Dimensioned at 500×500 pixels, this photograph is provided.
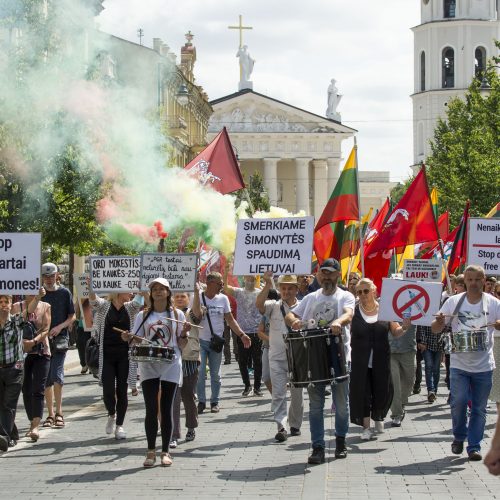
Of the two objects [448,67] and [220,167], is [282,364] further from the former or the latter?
[448,67]

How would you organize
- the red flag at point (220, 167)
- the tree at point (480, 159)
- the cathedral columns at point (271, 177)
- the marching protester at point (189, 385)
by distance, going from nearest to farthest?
the marching protester at point (189, 385)
the red flag at point (220, 167)
the tree at point (480, 159)
the cathedral columns at point (271, 177)

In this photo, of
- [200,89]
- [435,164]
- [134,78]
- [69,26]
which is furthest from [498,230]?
[200,89]

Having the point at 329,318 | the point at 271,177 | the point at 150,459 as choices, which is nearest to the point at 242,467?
the point at 150,459

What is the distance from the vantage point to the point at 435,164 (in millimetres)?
56375

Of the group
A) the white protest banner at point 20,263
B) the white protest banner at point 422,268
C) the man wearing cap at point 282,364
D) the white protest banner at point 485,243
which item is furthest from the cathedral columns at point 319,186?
the white protest banner at point 20,263

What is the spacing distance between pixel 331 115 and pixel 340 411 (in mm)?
116299

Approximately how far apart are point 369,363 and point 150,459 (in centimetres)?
277

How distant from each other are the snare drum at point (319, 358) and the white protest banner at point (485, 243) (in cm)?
326

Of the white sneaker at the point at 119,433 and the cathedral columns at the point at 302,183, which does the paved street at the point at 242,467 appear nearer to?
the white sneaker at the point at 119,433

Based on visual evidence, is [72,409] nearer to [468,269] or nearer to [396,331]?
[396,331]

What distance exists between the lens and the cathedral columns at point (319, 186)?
12875 cm

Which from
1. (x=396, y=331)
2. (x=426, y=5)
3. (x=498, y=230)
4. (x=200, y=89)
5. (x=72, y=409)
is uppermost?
(x=426, y=5)

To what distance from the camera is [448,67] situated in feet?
354

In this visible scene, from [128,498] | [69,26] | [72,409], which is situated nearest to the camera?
[128,498]
